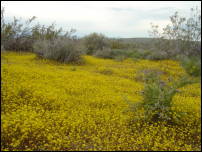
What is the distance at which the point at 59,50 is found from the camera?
13.1 meters

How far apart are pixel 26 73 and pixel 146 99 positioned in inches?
176

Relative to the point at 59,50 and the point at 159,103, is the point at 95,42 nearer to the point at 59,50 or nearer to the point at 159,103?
the point at 59,50

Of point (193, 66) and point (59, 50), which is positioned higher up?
point (59, 50)

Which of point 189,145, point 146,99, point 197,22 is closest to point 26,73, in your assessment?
point 146,99

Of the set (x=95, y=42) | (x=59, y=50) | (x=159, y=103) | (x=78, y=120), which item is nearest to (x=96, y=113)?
(x=78, y=120)

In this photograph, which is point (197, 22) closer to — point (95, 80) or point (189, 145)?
point (95, 80)

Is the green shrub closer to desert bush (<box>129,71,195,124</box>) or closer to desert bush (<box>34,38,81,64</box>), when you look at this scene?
desert bush (<box>129,71,195,124</box>)

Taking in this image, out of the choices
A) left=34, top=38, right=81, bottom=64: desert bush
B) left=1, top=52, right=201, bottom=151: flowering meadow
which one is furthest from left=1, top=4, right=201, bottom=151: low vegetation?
left=34, top=38, right=81, bottom=64: desert bush

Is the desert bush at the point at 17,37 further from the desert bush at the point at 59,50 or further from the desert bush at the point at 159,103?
the desert bush at the point at 159,103

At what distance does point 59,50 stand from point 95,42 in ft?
30.7

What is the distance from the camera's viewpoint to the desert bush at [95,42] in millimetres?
21469

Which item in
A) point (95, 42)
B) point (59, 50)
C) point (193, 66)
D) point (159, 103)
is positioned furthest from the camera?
point (95, 42)

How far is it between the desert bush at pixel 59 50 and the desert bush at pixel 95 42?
736 centimetres

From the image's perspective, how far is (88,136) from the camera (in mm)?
5156
